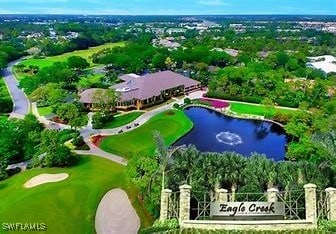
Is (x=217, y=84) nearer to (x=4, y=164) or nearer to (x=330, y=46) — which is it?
(x=4, y=164)

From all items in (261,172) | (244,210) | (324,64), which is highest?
(244,210)

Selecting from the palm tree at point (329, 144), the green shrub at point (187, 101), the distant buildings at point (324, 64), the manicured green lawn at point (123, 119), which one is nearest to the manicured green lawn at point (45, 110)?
the manicured green lawn at point (123, 119)

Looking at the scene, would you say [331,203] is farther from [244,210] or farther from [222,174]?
[222,174]

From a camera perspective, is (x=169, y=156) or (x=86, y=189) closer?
(x=169, y=156)

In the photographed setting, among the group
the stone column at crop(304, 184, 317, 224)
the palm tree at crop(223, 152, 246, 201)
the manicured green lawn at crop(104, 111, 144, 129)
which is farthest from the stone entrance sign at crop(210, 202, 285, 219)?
the manicured green lawn at crop(104, 111, 144, 129)

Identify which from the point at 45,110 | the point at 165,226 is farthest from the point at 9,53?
the point at 165,226

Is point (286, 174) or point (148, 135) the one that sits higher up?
point (286, 174)

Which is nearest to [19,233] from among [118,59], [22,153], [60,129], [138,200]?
[138,200]
